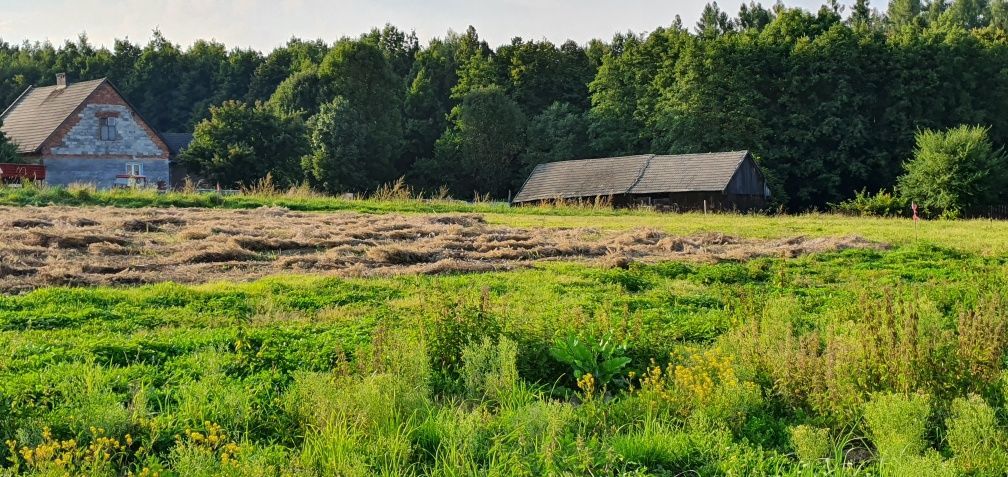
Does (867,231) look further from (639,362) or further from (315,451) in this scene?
(315,451)

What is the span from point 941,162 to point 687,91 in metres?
16.3

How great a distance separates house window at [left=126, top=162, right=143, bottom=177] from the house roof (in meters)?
20.2

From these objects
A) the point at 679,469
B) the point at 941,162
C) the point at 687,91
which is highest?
the point at 687,91

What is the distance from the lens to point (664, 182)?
48.7 meters

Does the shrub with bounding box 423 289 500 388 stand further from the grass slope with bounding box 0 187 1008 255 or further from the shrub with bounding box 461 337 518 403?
the grass slope with bounding box 0 187 1008 255

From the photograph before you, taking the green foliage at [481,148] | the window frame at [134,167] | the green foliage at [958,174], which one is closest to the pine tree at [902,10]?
the green foliage at [481,148]

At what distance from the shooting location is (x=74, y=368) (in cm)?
785

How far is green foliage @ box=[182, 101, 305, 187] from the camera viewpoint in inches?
1853

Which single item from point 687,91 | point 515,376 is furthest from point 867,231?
point 687,91

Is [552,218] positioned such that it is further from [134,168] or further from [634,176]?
[134,168]

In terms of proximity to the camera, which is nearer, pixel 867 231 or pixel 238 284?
pixel 238 284

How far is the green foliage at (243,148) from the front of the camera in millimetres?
47062

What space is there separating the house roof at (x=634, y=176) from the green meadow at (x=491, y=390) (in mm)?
36989

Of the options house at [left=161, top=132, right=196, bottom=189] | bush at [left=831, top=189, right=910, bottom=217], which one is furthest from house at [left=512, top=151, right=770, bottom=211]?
house at [left=161, top=132, right=196, bottom=189]
